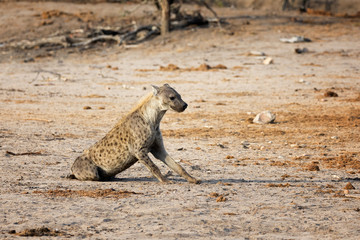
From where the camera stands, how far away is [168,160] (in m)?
6.17

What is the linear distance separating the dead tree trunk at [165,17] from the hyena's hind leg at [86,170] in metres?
12.2

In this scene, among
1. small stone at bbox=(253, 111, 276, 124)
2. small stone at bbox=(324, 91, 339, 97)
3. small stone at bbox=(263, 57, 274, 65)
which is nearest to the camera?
small stone at bbox=(253, 111, 276, 124)

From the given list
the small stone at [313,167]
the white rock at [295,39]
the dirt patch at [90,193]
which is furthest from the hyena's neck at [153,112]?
the white rock at [295,39]

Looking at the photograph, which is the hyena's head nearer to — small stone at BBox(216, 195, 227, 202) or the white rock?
small stone at BBox(216, 195, 227, 202)

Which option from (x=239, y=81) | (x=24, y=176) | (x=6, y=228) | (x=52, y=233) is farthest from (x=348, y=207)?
(x=239, y=81)

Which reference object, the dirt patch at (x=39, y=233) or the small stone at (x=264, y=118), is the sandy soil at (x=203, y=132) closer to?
the dirt patch at (x=39, y=233)

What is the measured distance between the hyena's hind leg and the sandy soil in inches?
6.0

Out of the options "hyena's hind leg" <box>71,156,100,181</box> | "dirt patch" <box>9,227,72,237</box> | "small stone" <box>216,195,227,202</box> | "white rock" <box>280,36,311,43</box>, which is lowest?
"white rock" <box>280,36,311,43</box>

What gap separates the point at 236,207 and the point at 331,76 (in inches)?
372

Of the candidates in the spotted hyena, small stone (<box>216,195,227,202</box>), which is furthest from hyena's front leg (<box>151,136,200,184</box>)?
small stone (<box>216,195,227,202</box>)

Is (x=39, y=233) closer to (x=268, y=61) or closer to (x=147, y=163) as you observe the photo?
(x=147, y=163)

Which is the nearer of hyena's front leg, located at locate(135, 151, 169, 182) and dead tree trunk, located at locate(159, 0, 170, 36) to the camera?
hyena's front leg, located at locate(135, 151, 169, 182)

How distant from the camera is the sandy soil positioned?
477cm

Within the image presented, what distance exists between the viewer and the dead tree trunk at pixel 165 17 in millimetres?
17859
